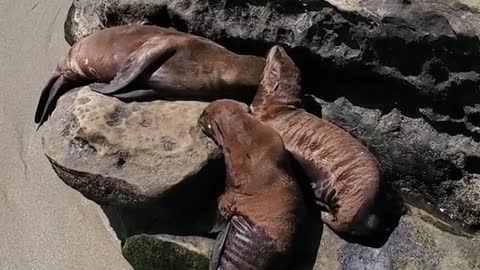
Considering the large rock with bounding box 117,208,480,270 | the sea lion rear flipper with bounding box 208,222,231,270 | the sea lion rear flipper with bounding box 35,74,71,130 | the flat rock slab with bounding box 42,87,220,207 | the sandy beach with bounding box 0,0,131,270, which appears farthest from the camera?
the sea lion rear flipper with bounding box 35,74,71,130

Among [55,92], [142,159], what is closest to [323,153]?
[142,159]

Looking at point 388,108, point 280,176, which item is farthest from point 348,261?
point 388,108

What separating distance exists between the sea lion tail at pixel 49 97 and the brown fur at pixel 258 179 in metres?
1.16

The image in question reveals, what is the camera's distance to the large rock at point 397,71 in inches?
183

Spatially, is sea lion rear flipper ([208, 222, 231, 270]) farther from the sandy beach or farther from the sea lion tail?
the sea lion tail

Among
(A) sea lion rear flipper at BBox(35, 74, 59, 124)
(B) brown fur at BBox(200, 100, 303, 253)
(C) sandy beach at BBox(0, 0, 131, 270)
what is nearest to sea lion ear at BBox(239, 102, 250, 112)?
(B) brown fur at BBox(200, 100, 303, 253)

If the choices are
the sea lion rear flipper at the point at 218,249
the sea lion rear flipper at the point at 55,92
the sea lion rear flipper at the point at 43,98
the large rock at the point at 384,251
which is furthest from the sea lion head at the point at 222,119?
the sea lion rear flipper at the point at 43,98

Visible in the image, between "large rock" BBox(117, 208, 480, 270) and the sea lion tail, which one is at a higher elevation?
the sea lion tail

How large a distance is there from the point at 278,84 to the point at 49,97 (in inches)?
53.6

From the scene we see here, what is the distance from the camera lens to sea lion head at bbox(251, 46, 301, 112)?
5066mm

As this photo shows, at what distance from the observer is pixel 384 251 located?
4637 mm

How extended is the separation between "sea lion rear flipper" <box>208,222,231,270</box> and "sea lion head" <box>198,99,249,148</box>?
0.41 meters

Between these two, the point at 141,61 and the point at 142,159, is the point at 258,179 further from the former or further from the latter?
the point at 141,61

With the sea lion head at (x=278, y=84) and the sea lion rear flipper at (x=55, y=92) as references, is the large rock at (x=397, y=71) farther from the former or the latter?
the sea lion rear flipper at (x=55, y=92)
